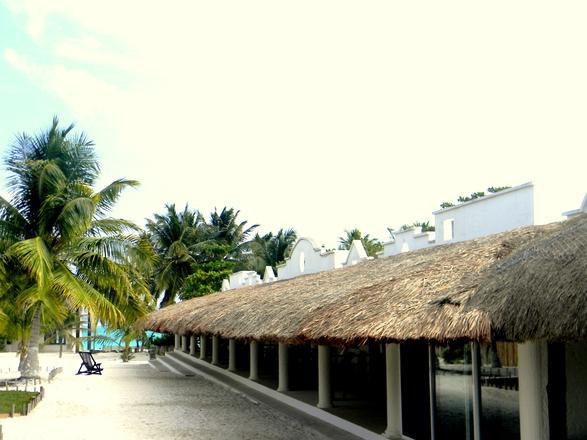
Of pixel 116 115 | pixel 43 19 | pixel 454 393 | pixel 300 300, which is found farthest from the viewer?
pixel 116 115

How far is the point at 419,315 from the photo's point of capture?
24.3 feet

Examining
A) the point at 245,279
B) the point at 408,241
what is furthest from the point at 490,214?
the point at 245,279

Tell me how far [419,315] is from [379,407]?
6.70m

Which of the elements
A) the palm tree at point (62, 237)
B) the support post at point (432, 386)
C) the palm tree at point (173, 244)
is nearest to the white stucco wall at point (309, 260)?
the palm tree at point (62, 237)

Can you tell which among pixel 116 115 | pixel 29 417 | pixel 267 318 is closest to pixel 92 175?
pixel 116 115

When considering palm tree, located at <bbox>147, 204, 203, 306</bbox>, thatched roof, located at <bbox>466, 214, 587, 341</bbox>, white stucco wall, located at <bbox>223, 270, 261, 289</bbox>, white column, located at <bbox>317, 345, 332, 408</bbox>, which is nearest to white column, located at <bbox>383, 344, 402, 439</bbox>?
white column, located at <bbox>317, 345, 332, 408</bbox>

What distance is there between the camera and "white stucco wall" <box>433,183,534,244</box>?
37.3 feet

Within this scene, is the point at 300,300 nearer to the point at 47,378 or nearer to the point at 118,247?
the point at 118,247

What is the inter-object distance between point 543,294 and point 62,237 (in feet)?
48.6

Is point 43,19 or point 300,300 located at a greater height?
point 43,19

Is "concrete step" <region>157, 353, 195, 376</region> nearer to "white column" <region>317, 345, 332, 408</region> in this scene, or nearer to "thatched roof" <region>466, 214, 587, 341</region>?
"white column" <region>317, 345, 332, 408</region>

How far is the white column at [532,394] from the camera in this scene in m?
7.34

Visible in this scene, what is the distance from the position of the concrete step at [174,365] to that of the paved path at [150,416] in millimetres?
4306

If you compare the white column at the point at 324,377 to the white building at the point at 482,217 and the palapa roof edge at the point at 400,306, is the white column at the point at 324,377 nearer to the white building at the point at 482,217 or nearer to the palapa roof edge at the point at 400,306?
the palapa roof edge at the point at 400,306
